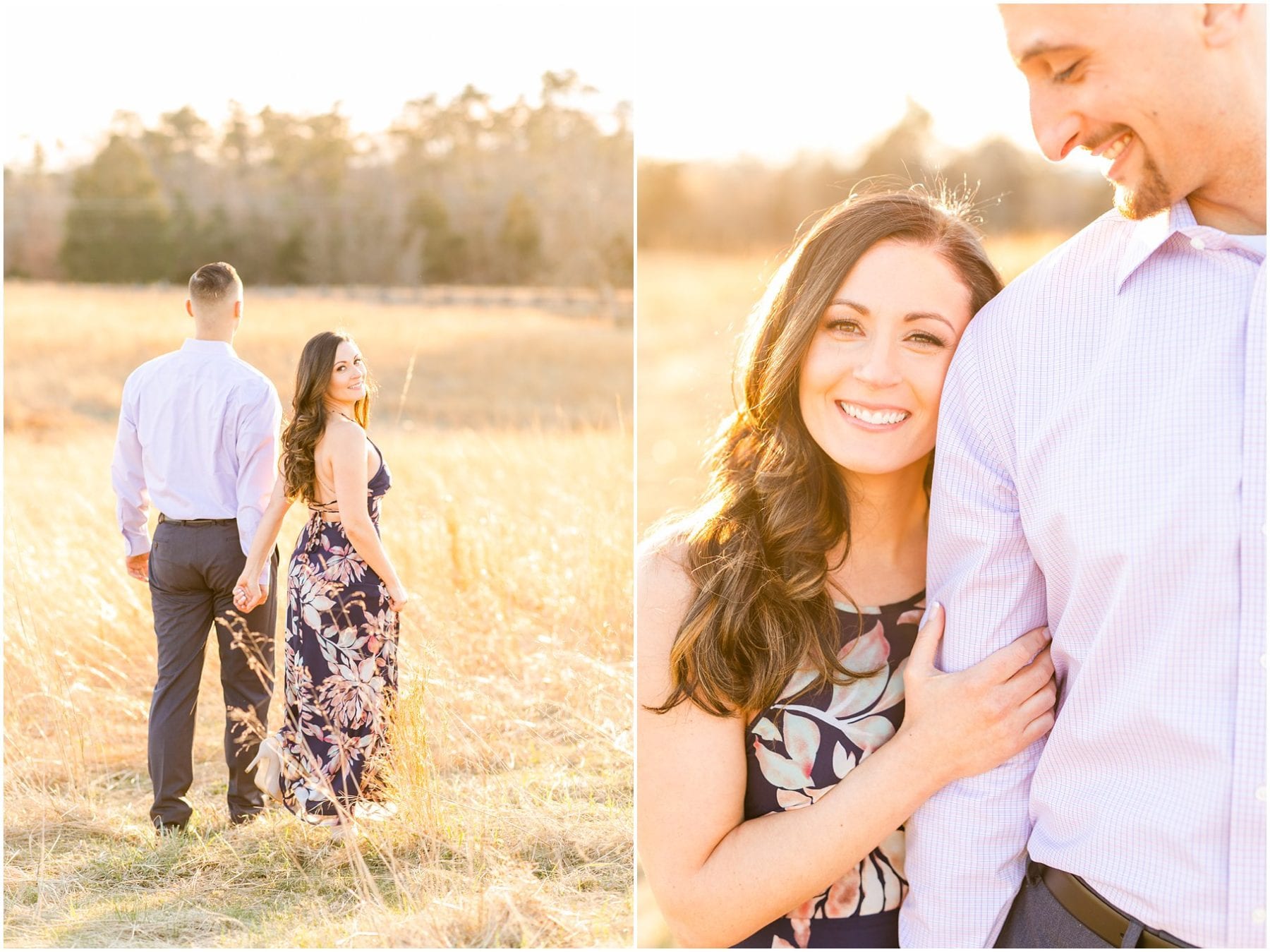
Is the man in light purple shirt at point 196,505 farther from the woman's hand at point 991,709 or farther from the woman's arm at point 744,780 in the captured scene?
the woman's hand at point 991,709

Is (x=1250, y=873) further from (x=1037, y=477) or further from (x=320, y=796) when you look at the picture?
(x=320, y=796)

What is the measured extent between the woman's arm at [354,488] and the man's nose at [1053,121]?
6.51ft

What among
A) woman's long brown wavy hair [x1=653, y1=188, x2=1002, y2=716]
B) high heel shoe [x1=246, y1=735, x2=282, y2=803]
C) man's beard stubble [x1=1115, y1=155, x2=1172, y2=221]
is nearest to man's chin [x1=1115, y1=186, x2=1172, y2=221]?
man's beard stubble [x1=1115, y1=155, x2=1172, y2=221]

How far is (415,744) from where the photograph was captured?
3236 mm

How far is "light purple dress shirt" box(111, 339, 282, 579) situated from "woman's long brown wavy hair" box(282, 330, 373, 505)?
13 centimetres

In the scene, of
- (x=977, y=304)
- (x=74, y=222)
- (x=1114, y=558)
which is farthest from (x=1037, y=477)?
(x=74, y=222)

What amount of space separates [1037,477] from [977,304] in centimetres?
45

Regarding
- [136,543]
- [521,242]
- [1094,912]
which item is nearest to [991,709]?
[1094,912]

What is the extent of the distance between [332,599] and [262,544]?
0.25m

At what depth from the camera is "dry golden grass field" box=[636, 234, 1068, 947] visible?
807cm

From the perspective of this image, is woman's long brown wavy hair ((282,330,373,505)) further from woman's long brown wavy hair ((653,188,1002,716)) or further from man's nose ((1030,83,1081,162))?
man's nose ((1030,83,1081,162))

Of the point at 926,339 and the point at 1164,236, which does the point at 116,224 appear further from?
the point at 1164,236

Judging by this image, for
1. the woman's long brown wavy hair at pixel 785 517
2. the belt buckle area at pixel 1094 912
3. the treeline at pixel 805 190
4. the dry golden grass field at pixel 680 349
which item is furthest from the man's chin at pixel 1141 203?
the treeline at pixel 805 190

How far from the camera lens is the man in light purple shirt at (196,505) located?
3.32 metres
